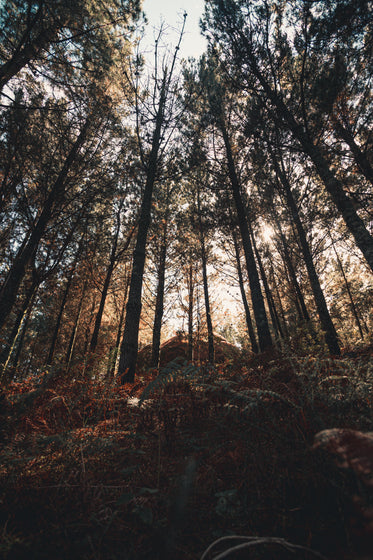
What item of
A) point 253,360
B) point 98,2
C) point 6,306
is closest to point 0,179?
point 6,306

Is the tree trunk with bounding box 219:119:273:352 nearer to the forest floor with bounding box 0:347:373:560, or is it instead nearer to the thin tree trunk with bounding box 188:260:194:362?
the thin tree trunk with bounding box 188:260:194:362

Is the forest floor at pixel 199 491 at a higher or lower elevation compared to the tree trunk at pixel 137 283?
lower

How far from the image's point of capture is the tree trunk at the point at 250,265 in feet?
24.9

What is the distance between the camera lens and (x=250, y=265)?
328 inches

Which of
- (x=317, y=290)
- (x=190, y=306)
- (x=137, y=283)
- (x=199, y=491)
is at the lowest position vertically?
(x=199, y=491)

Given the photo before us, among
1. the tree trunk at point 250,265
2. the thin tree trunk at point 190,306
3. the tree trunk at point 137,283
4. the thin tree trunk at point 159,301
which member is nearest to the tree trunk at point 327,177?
the tree trunk at point 250,265

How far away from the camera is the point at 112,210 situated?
10328 mm

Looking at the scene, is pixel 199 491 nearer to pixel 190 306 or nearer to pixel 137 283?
pixel 137 283

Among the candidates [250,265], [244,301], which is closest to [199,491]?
[250,265]

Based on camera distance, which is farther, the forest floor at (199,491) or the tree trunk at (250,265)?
the tree trunk at (250,265)

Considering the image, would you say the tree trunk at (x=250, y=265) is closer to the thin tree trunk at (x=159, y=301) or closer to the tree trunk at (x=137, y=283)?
the tree trunk at (x=137, y=283)

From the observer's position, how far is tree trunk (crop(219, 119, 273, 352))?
758cm

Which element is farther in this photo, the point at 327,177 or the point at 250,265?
the point at 250,265

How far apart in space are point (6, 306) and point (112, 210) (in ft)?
20.9
